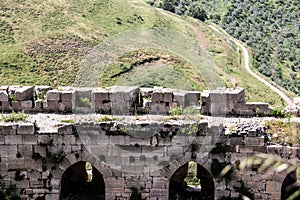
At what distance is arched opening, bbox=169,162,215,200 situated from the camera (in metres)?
19.8

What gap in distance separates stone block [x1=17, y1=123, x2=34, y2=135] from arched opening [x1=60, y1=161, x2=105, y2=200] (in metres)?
2.54

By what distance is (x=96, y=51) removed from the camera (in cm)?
5453

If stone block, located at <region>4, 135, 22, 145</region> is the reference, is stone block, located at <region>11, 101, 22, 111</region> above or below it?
above

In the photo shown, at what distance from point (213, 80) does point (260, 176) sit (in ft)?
97.1

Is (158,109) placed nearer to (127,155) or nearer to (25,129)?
(127,155)

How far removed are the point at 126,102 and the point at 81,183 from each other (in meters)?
3.35

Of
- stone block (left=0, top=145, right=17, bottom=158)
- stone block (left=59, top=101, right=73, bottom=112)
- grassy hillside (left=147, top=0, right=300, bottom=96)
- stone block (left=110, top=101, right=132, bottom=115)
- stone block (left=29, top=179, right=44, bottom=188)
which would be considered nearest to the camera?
stone block (left=0, top=145, right=17, bottom=158)

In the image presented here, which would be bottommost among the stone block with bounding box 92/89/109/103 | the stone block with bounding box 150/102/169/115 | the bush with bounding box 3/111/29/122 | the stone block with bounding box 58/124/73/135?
the stone block with bounding box 58/124/73/135

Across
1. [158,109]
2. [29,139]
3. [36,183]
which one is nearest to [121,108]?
[158,109]

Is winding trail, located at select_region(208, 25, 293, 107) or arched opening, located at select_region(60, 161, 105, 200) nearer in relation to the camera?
arched opening, located at select_region(60, 161, 105, 200)

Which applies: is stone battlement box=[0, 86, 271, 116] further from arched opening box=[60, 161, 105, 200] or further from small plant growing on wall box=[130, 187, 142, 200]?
small plant growing on wall box=[130, 187, 142, 200]

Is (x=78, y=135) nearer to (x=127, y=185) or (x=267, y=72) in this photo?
(x=127, y=185)

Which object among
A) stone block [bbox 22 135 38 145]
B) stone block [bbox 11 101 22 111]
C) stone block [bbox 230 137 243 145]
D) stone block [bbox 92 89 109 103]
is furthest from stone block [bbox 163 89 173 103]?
stone block [bbox 11 101 22 111]

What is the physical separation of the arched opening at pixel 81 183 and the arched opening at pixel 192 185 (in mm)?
2364
